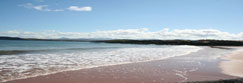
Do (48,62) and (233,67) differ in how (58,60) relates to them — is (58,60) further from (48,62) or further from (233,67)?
(233,67)

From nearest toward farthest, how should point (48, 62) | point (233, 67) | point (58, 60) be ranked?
point (233, 67) → point (48, 62) → point (58, 60)

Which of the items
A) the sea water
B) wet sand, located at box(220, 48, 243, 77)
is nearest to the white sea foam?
the sea water

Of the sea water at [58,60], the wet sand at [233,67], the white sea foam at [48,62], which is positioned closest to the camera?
the white sea foam at [48,62]

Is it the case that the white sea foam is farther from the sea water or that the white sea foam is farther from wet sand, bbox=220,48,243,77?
wet sand, bbox=220,48,243,77

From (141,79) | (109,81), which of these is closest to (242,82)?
(141,79)

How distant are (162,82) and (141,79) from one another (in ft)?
3.10

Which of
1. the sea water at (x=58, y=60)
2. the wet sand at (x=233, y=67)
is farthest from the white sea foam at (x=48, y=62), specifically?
the wet sand at (x=233, y=67)

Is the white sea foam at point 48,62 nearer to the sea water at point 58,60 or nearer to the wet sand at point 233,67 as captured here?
the sea water at point 58,60

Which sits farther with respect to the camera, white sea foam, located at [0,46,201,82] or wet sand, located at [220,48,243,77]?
wet sand, located at [220,48,243,77]

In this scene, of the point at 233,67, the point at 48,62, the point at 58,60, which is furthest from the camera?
the point at 58,60

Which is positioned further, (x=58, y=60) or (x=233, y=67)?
(x=58, y=60)

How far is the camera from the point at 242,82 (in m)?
7.11

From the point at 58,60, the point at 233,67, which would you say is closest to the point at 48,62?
the point at 58,60

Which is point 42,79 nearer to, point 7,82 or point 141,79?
point 7,82
